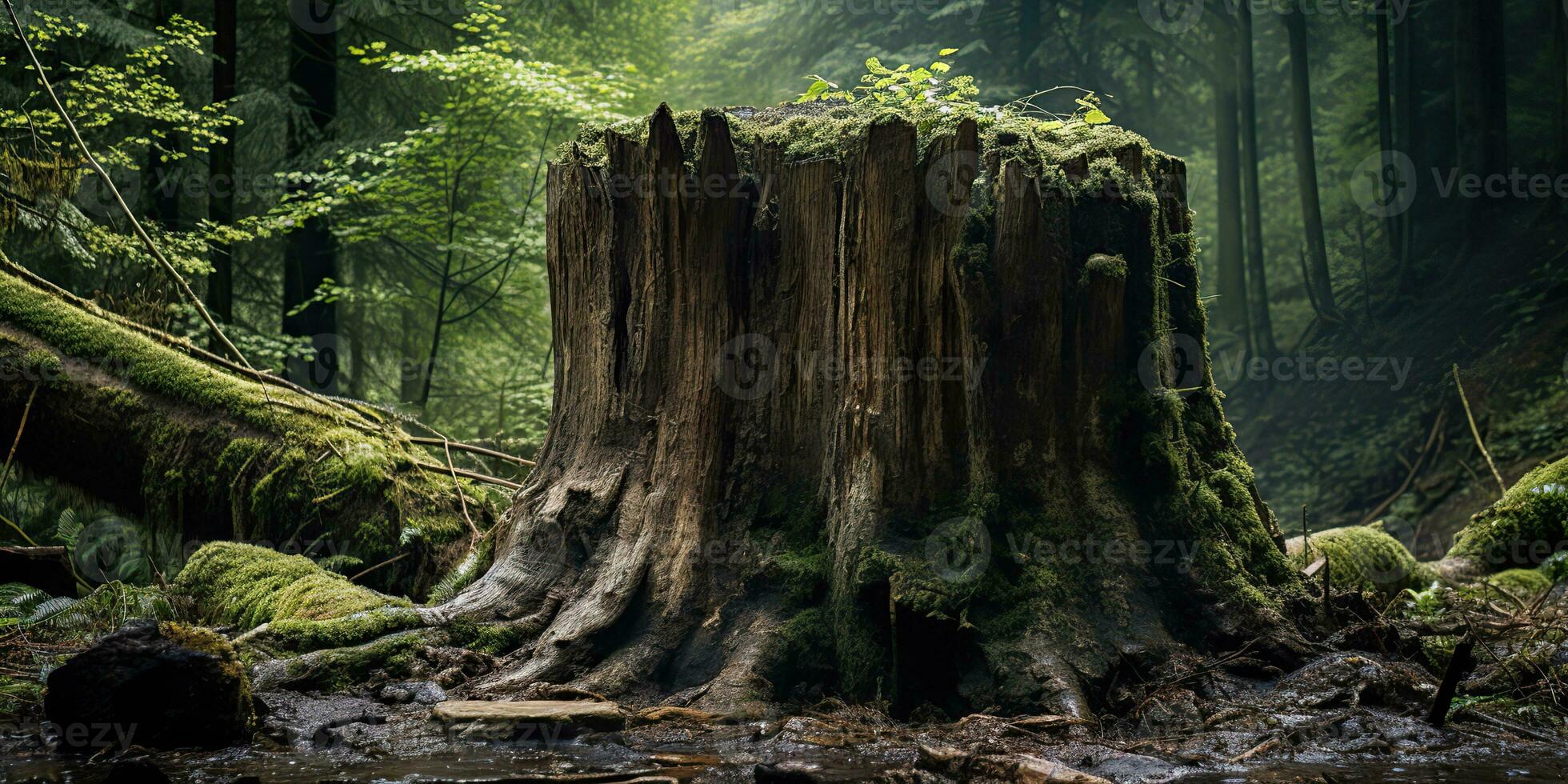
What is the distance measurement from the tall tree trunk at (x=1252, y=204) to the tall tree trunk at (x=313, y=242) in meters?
17.2

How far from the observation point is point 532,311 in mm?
16484

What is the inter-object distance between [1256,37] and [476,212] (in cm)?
1984

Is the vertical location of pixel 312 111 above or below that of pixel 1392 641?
above

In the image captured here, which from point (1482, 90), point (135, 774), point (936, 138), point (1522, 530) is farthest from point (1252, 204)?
point (135, 774)

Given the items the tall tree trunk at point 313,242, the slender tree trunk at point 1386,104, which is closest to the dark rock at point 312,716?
the tall tree trunk at point 313,242

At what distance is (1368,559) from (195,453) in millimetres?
8947

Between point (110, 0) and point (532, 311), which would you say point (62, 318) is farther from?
point (532, 311)

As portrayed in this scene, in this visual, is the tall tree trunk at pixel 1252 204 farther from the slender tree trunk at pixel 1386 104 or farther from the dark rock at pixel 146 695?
the dark rock at pixel 146 695

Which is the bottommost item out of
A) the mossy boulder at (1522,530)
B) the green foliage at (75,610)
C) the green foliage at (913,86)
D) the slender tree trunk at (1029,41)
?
the green foliage at (75,610)

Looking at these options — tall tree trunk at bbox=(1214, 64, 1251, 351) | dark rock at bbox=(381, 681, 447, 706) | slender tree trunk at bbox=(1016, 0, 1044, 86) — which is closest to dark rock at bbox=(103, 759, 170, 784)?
dark rock at bbox=(381, 681, 447, 706)

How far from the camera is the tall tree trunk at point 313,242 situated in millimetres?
13641

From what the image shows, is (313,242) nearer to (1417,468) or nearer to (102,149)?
(102,149)

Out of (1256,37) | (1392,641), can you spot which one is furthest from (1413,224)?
(1392,641)

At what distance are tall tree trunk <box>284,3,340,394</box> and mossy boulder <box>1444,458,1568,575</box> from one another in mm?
12752
